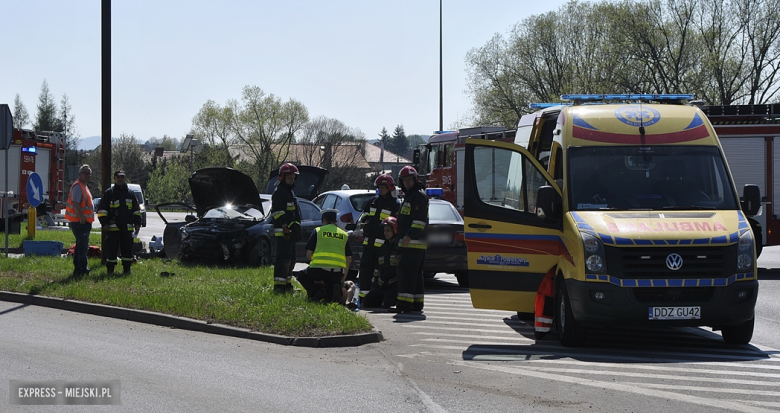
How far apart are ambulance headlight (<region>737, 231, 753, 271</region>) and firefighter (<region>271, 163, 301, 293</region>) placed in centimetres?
596

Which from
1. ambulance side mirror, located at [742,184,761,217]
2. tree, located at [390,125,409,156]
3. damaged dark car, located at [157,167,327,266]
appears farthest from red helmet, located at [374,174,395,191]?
tree, located at [390,125,409,156]

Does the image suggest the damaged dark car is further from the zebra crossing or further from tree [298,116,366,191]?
tree [298,116,366,191]

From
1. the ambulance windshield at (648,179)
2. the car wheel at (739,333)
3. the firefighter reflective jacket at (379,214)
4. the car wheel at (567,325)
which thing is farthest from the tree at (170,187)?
the car wheel at (739,333)

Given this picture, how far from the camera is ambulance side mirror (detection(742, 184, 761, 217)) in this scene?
9.39 meters

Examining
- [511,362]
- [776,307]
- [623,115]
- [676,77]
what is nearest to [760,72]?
[676,77]

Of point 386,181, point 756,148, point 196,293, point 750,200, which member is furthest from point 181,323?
point 756,148

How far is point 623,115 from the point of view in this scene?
32.7 feet

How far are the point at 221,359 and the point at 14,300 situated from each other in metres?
5.89

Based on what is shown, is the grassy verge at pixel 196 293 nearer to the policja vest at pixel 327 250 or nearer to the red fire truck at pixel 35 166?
the policja vest at pixel 327 250

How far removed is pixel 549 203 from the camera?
9.30 m

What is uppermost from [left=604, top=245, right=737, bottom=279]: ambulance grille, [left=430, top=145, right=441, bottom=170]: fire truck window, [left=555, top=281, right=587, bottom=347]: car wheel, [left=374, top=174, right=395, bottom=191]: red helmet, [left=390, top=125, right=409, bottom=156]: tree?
[left=390, top=125, right=409, bottom=156]: tree

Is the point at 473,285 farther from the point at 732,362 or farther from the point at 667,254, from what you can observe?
the point at 732,362

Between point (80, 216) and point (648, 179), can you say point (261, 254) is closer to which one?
point (80, 216)

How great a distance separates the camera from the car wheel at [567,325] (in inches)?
354
